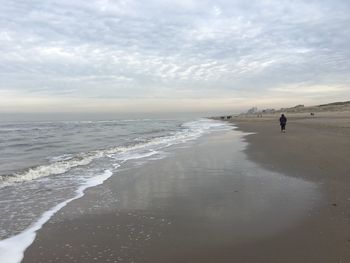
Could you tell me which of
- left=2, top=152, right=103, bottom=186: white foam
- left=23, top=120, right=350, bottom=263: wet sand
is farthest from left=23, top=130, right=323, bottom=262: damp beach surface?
left=2, top=152, right=103, bottom=186: white foam

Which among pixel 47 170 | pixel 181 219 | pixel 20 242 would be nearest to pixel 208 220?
pixel 181 219

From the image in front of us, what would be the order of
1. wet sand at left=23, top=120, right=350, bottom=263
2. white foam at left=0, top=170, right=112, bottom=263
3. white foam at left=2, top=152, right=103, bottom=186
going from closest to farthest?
wet sand at left=23, top=120, right=350, bottom=263, white foam at left=0, top=170, right=112, bottom=263, white foam at left=2, top=152, right=103, bottom=186

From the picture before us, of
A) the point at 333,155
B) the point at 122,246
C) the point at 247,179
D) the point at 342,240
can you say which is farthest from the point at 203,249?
the point at 333,155

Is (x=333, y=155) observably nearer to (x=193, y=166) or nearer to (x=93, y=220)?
(x=193, y=166)

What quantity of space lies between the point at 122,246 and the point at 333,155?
1098cm

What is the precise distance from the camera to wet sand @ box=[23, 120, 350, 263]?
5.25 meters

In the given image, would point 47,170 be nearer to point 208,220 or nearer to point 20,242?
point 20,242

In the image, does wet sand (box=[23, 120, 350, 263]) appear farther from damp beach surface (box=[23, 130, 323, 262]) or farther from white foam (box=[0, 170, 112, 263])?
white foam (box=[0, 170, 112, 263])

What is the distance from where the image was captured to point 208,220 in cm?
674

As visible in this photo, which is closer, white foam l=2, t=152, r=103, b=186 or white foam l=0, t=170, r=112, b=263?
white foam l=0, t=170, r=112, b=263

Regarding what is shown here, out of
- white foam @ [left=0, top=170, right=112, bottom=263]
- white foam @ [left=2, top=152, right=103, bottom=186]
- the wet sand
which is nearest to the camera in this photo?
the wet sand

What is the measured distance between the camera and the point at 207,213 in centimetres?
721

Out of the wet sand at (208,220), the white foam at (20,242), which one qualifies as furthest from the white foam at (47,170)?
the white foam at (20,242)

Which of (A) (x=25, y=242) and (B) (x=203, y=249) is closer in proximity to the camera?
(B) (x=203, y=249)
